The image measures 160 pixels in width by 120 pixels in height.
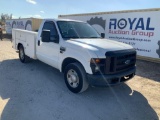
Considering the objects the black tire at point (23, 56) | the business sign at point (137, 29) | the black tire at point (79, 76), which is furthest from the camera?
the business sign at point (137, 29)

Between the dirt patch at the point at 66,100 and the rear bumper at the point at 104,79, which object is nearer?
the dirt patch at the point at 66,100

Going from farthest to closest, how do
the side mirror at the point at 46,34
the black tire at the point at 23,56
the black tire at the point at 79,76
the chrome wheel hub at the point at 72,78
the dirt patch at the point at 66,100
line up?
the black tire at the point at 23,56 < the side mirror at the point at 46,34 < the chrome wheel hub at the point at 72,78 < the black tire at the point at 79,76 < the dirt patch at the point at 66,100

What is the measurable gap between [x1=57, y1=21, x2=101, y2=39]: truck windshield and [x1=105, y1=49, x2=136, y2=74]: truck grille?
157cm

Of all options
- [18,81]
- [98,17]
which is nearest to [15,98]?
[18,81]

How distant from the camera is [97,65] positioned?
4129 mm

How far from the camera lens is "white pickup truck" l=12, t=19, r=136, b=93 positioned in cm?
417

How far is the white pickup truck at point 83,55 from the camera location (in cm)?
417

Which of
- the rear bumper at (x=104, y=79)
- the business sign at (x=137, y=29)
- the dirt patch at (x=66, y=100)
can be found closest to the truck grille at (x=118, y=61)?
the rear bumper at (x=104, y=79)

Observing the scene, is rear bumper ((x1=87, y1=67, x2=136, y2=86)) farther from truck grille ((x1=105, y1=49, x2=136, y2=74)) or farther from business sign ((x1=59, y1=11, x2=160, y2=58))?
business sign ((x1=59, y1=11, x2=160, y2=58))

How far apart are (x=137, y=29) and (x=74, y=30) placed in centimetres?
572

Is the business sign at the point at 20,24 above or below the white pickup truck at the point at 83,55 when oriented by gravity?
above

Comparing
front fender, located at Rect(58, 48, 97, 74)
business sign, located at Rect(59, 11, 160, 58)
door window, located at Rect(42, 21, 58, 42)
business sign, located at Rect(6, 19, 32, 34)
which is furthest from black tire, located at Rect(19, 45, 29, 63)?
business sign, located at Rect(6, 19, 32, 34)

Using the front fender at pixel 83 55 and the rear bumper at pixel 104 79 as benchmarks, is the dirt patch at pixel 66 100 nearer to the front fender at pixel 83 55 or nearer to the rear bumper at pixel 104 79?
the rear bumper at pixel 104 79

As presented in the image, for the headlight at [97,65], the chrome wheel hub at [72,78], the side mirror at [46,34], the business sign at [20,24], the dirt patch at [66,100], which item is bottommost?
the dirt patch at [66,100]
